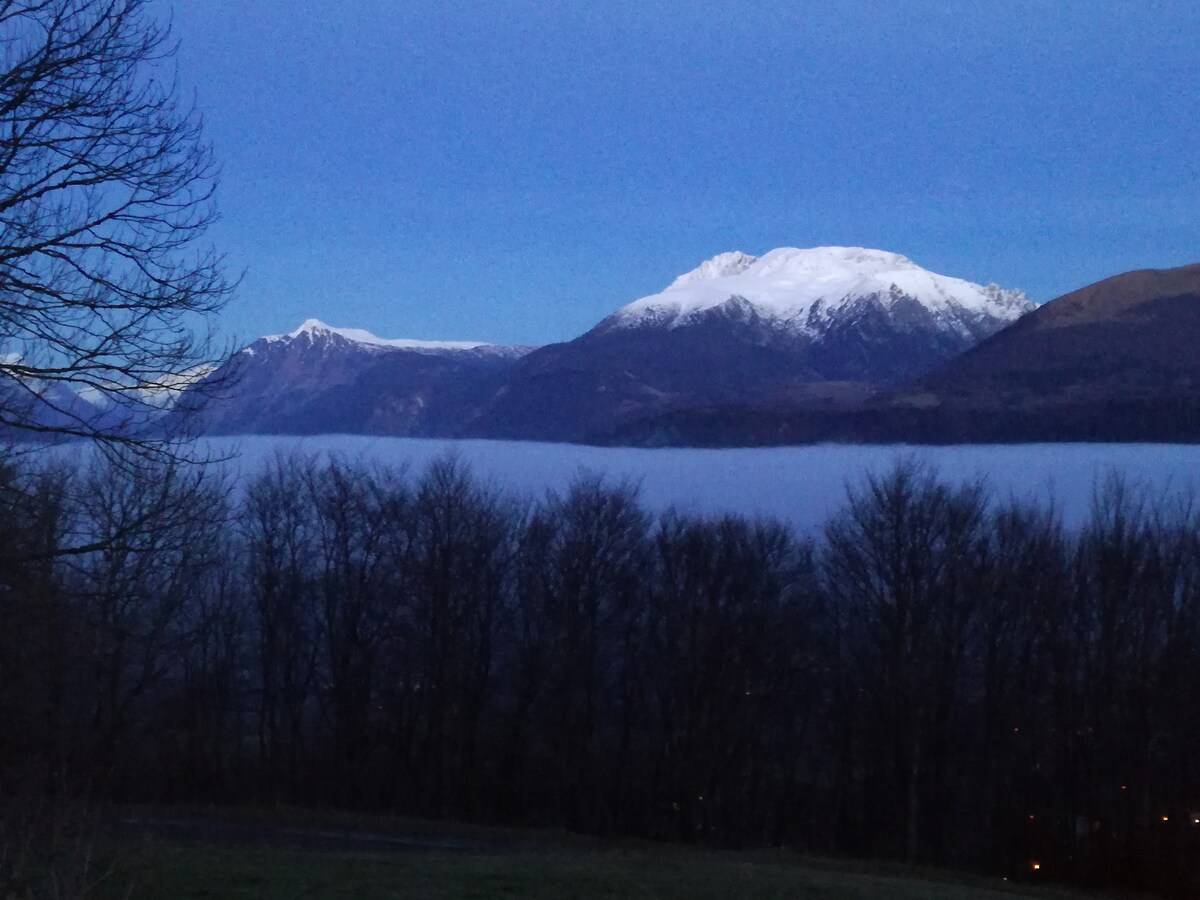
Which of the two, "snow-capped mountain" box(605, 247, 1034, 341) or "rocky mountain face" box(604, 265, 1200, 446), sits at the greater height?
"snow-capped mountain" box(605, 247, 1034, 341)

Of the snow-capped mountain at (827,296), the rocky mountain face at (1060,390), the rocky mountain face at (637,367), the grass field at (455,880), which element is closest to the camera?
the grass field at (455,880)

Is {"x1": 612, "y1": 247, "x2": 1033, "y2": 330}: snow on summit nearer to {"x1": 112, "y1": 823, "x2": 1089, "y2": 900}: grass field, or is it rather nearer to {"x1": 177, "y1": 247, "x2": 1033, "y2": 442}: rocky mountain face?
{"x1": 177, "y1": 247, "x2": 1033, "y2": 442}: rocky mountain face

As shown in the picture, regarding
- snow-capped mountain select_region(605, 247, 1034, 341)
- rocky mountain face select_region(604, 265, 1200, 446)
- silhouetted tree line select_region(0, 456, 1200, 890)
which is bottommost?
silhouetted tree line select_region(0, 456, 1200, 890)

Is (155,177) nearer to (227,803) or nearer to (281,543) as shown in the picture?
(227,803)

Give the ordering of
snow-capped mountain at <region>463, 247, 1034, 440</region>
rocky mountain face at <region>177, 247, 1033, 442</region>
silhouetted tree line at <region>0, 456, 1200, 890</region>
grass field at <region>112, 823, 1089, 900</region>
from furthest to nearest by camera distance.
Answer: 1. snow-capped mountain at <region>463, 247, 1034, 440</region>
2. rocky mountain face at <region>177, 247, 1033, 442</region>
3. silhouetted tree line at <region>0, 456, 1200, 890</region>
4. grass field at <region>112, 823, 1089, 900</region>

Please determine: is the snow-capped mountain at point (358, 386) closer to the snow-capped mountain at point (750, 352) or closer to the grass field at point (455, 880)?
the snow-capped mountain at point (750, 352)

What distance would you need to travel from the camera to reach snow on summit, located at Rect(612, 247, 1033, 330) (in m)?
59.2

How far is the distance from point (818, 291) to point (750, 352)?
2406 cm

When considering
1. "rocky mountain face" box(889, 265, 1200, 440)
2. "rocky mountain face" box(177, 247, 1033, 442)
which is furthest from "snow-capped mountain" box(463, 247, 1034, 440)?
"rocky mountain face" box(889, 265, 1200, 440)

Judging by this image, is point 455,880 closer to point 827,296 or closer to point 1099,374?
point 1099,374

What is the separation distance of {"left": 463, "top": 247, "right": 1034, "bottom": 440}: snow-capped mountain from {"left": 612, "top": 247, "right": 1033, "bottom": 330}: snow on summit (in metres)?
0.17

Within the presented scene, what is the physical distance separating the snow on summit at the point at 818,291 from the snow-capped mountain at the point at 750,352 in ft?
0.55

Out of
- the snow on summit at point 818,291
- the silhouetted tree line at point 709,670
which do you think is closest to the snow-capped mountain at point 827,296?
the snow on summit at point 818,291

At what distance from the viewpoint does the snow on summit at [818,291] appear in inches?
2331
